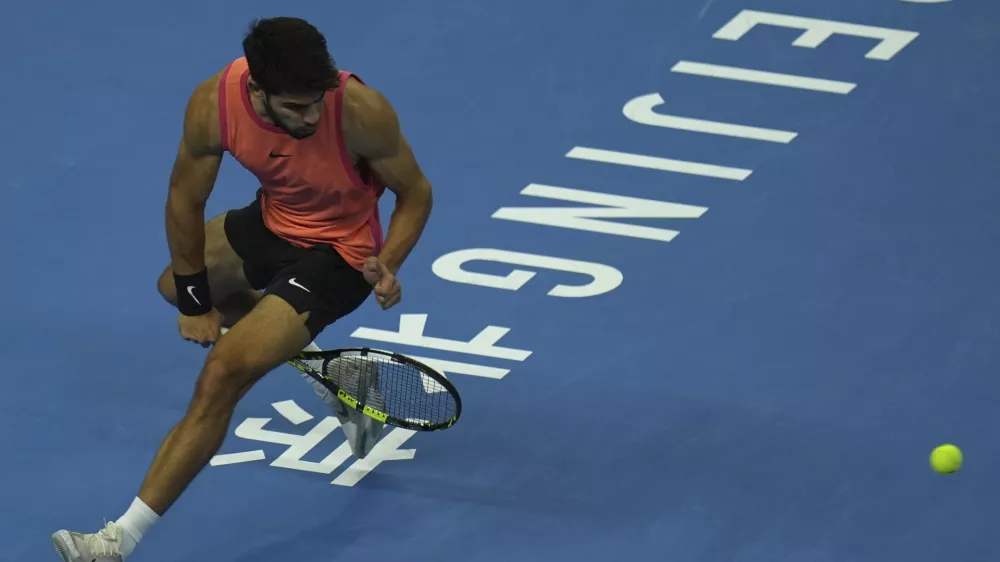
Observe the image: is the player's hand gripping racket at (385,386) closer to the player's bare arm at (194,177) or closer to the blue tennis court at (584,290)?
the blue tennis court at (584,290)

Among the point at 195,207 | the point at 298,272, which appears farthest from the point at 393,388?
the point at 195,207

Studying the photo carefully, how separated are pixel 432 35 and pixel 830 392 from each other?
3.56m

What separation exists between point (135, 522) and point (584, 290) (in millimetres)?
2618

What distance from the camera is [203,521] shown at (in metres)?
7.34

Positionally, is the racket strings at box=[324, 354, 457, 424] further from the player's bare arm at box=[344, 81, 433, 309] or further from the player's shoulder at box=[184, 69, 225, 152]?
the player's shoulder at box=[184, 69, 225, 152]

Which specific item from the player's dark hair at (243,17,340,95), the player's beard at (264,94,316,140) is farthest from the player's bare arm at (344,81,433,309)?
the player's dark hair at (243,17,340,95)

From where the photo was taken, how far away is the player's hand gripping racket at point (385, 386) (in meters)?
7.14

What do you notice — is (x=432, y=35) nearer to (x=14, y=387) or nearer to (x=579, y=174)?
(x=579, y=174)

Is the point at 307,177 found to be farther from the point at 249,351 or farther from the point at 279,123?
the point at 249,351

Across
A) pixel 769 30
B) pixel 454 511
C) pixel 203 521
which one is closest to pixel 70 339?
pixel 203 521

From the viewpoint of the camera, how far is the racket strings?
7242mm

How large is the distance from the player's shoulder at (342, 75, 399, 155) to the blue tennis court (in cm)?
138

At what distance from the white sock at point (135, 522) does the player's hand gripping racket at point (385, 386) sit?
0.80 meters

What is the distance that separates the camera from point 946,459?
7.32m
